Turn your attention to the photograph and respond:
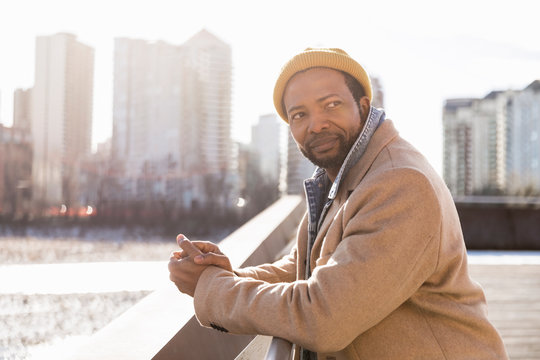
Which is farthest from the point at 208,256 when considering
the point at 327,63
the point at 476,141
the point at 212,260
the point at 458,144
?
the point at 476,141

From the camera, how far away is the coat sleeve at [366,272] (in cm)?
120

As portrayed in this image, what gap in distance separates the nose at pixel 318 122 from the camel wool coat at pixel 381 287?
257 millimetres

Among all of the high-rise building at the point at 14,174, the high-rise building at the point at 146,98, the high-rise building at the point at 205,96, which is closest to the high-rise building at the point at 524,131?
the high-rise building at the point at 205,96

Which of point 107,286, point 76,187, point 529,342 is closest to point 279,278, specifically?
point 529,342

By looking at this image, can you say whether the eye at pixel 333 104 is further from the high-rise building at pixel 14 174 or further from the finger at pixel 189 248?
the high-rise building at pixel 14 174

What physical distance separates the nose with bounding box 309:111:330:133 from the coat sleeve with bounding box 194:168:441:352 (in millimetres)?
456

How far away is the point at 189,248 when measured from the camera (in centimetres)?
167

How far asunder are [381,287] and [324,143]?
68cm

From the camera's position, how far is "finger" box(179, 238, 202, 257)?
5.35 ft

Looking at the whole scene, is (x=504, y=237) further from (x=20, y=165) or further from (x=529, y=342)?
(x=20, y=165)

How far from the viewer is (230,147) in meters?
84.0

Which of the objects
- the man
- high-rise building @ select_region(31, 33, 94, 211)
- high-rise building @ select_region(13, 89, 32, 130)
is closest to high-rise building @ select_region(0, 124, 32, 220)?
high-rise building @ select_region(31, 33, 94, 211)

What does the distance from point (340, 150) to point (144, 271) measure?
541 cm

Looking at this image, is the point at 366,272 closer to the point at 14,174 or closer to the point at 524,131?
the point at 14,174
